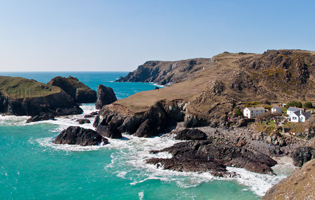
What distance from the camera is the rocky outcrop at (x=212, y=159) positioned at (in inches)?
1533

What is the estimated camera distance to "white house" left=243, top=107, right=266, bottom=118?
208 feet

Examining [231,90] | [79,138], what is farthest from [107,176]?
[231,90]

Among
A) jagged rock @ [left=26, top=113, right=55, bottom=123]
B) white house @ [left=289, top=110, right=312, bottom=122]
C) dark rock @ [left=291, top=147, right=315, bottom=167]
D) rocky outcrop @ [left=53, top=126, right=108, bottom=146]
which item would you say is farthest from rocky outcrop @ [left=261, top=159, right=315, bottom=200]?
jagged rock @ [left=26, top=113, right=55, bottom=123]

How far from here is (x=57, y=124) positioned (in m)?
71.9

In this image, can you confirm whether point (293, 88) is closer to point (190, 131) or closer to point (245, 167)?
point (190, 131)

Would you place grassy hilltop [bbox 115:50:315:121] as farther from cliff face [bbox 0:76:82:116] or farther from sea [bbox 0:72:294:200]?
cliff face [bbox 0:76:82:116]

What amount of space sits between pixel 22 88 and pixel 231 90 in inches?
3181

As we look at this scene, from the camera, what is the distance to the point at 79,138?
5359 centimetres

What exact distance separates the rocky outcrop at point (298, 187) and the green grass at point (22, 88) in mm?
84979

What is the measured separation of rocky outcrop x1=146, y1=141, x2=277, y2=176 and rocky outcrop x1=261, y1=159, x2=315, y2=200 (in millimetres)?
8954

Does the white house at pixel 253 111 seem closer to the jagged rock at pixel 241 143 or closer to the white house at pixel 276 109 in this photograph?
the white house at pixel 276 109

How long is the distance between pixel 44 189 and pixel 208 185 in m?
24.6

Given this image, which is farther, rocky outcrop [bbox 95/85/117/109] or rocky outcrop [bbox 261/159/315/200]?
rocky outcrop [bbox 95/85/117/109]

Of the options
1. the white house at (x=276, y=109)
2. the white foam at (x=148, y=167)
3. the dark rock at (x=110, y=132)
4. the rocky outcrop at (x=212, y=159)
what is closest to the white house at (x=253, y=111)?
the white house at (x=276, y=109)
